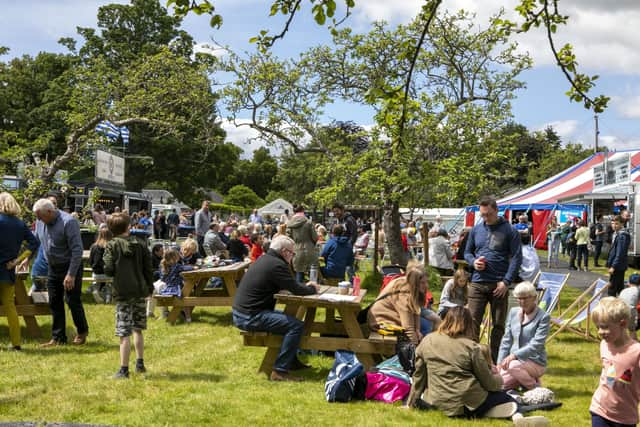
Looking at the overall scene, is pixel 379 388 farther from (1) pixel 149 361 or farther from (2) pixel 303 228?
(2) pixel 303 228

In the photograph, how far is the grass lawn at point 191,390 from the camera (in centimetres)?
473

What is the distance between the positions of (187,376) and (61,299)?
2082 millimetres

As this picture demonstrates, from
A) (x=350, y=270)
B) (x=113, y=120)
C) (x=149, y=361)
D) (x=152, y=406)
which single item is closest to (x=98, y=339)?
(x=149, y=361)

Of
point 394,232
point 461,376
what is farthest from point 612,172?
point 461,376

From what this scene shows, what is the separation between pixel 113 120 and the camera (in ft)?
44.3

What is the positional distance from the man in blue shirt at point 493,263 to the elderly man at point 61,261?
4.20 metres

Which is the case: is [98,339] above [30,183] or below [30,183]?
below

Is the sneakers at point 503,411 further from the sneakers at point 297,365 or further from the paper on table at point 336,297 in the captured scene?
the sneakers at point 297,365

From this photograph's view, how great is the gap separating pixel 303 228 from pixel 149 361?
14.2 feet

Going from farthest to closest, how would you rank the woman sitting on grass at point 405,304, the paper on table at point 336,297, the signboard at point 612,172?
1. the signboard at point 612,172
2. the paper on table at point 336,297
3. the woman sitting on grass at point 405,304

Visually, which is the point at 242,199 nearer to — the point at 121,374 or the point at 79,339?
the point at 79,339

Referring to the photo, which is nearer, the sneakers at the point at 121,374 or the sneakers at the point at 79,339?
the sneakers at the point at 121,374

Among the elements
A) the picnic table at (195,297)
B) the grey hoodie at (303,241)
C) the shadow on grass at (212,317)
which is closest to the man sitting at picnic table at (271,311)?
the picnic table at (195,297)

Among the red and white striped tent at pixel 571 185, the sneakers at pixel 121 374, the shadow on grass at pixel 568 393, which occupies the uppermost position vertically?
the red and white striped tent at pixel 571 185
